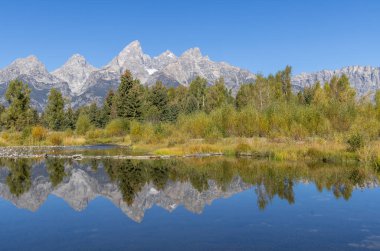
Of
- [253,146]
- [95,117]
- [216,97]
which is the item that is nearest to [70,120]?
[95,117]

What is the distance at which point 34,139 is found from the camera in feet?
202

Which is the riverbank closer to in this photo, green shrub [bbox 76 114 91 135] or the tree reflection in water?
the tree reflection in water

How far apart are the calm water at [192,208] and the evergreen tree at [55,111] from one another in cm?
7460

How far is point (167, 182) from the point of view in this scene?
23547 mm

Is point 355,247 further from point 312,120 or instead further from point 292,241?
point 312,120

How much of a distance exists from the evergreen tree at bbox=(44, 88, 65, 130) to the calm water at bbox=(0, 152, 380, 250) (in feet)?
245

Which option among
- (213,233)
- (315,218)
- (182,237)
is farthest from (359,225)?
(182,237)

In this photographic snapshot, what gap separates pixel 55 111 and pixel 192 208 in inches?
3646

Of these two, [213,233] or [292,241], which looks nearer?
[292,241]

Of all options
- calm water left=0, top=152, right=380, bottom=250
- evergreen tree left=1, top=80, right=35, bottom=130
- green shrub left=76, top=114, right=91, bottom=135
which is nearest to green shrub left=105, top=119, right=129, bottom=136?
green shrub left=76, top=114, right=91, bottom=135

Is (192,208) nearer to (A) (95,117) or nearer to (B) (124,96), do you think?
(B) (124,96)

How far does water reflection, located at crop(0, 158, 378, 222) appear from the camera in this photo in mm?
19109

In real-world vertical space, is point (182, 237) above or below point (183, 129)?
below

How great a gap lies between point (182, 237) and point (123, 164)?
67.2 feet
